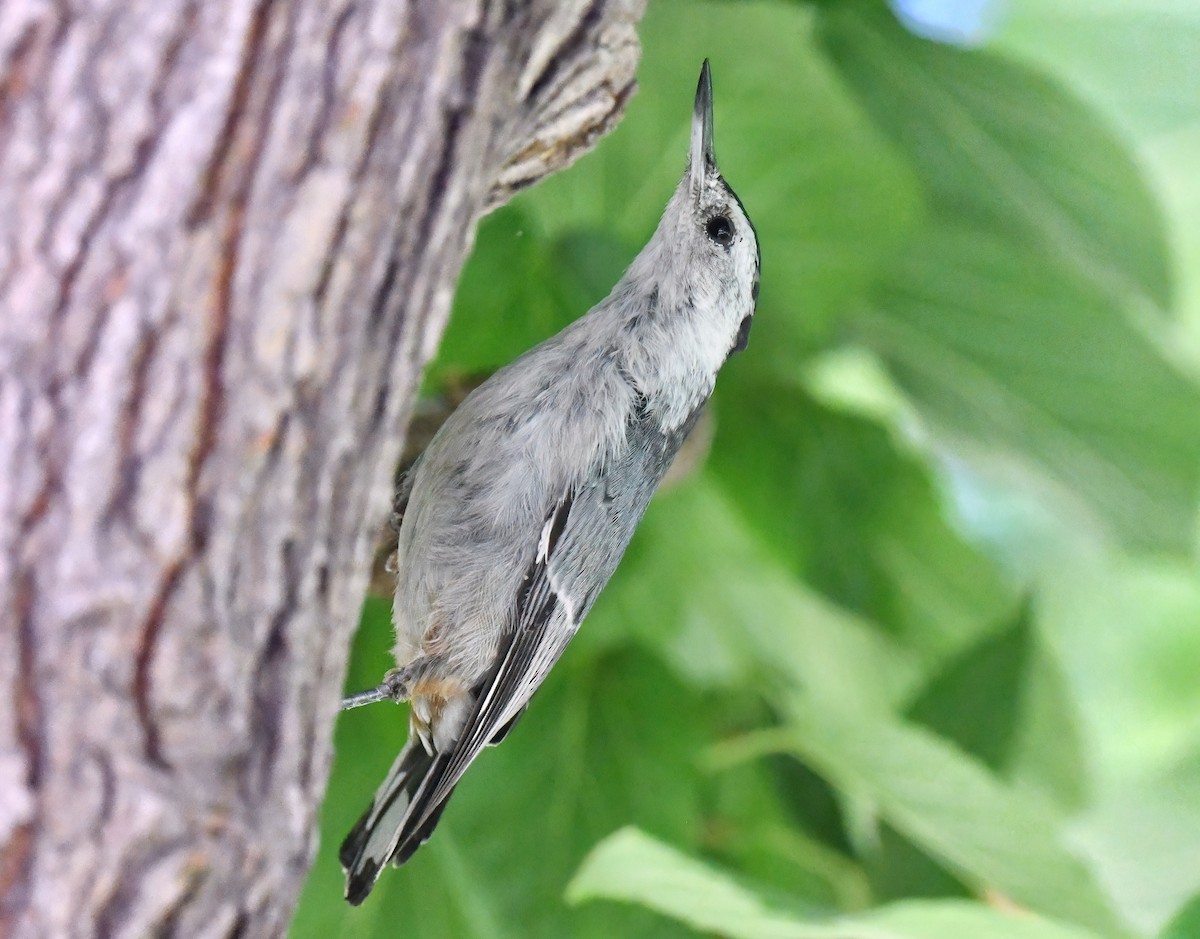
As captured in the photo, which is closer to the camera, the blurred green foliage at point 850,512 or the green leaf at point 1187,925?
the green leaf at point 1187,925

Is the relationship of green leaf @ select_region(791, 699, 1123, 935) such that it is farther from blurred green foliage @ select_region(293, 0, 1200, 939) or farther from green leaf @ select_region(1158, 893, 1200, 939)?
green leaf @ select_region(1158, 893, 1200, 939)

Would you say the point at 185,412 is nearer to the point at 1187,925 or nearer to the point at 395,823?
the point at 395,823

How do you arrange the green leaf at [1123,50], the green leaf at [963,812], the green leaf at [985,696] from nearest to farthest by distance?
the green leaf at [963,812], the green leaf at [985,696], the green leaf at [1123,50]

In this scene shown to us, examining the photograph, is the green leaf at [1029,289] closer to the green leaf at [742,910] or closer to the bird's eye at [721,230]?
the bird's eye at [721,230]

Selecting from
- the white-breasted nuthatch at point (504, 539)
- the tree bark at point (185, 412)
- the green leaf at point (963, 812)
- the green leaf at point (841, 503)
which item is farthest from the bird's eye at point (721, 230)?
the tree bark at point (185, 412)

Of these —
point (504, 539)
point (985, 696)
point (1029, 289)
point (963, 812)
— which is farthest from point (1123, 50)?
point (504, 539)
